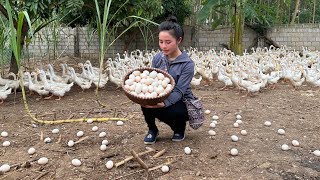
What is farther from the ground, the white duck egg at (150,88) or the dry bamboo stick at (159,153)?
the white duck egg at (150,88)

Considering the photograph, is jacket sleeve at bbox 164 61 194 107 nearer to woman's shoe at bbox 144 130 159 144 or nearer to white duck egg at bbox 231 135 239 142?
woman's shoe at bbox 144 130 159 144

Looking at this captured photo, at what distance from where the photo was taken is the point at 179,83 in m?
3.11

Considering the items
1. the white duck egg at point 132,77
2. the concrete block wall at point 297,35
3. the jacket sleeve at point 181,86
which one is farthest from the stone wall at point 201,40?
the white duck egg at point 132,77

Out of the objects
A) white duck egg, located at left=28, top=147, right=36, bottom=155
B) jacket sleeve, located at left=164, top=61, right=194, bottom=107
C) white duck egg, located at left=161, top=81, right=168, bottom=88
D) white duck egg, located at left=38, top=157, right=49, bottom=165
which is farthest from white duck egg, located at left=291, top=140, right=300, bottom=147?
white duck egg, located at left=28, top=147, right=36, bottom=155

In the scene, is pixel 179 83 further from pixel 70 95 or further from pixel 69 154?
pixel 70 95

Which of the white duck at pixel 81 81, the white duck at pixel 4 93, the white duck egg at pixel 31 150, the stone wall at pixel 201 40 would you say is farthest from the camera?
the stone wall at pixel 201 40

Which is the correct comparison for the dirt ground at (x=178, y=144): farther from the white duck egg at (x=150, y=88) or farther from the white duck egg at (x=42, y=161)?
the white duck egg at (x=150, y=88)

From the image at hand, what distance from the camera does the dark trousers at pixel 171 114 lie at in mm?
3174

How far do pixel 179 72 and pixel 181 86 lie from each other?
A: 15cm

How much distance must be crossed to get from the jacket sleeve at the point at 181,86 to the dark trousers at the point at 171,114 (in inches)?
6.7

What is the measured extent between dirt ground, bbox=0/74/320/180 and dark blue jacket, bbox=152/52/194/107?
1.68ft

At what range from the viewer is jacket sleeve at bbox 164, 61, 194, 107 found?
9.80ft

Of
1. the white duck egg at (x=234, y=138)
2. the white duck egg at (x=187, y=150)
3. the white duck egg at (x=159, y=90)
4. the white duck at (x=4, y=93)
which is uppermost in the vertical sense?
the white duck egg at (x=159, y=90)

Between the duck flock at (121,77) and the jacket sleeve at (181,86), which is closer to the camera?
the jacket sleeve at (181,86)
